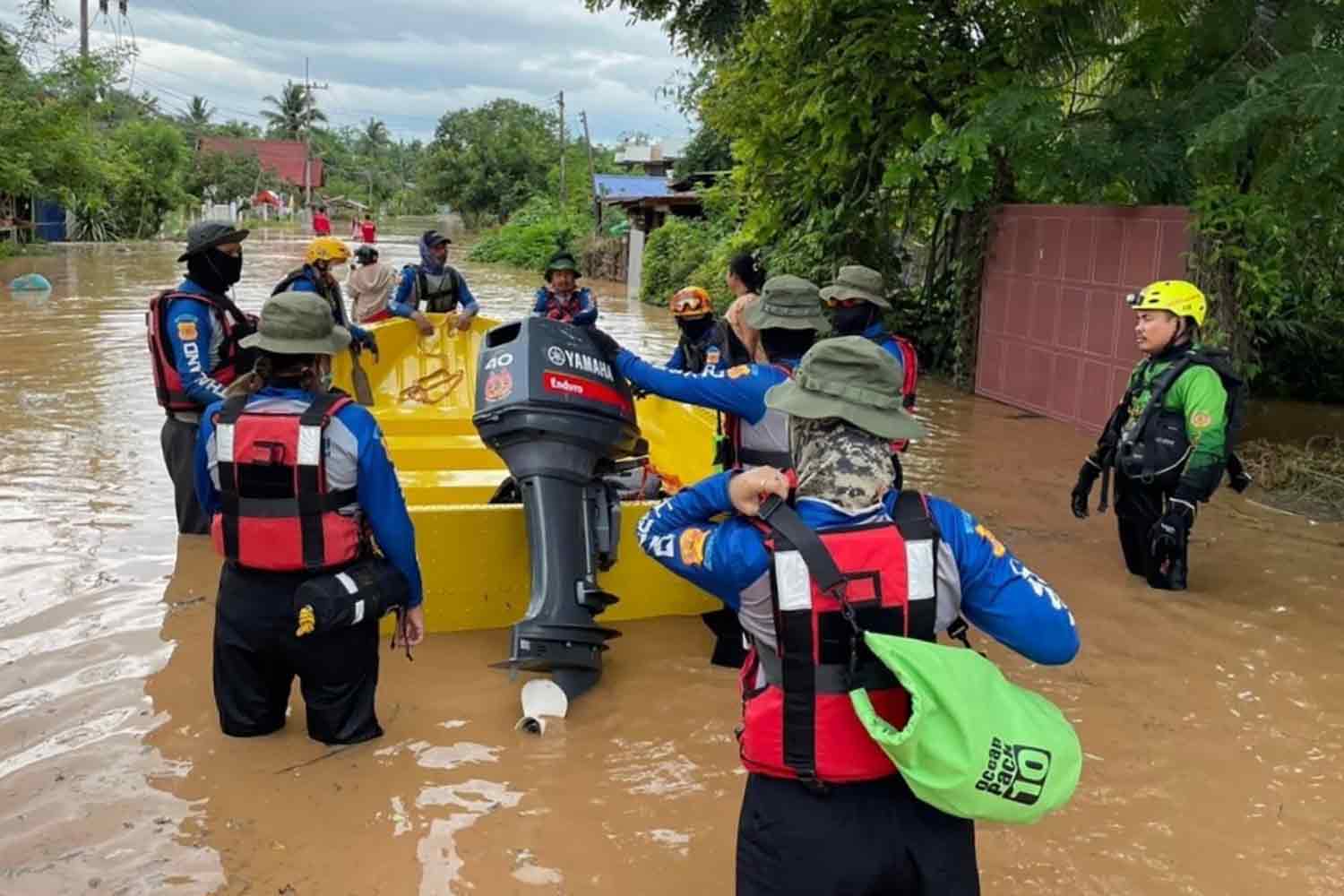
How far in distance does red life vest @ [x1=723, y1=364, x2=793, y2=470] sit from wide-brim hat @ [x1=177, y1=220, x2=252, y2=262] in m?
2.71

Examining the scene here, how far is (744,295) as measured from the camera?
495 cm

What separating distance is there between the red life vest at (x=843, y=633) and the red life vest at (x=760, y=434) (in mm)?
1942

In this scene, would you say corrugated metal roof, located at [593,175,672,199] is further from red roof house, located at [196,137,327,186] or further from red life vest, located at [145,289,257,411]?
red roof house, located at [196,137,327,186]

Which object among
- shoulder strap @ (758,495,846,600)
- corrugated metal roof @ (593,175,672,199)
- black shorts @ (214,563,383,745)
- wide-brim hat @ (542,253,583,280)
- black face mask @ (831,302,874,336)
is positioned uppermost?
corrugated metal roof @ (593,175,672,199)

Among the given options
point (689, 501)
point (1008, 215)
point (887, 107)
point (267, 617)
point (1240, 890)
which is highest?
point (887, 107)

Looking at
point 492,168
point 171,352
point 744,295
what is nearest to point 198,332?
point 171,352

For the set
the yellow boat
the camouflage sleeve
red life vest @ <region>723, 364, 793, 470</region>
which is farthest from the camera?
the camouflage sleeve

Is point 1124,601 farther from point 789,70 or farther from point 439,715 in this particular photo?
point 789,70

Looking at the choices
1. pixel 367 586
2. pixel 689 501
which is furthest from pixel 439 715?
pixel 689 501

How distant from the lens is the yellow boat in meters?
4.59

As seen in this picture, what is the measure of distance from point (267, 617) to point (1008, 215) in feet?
30.7

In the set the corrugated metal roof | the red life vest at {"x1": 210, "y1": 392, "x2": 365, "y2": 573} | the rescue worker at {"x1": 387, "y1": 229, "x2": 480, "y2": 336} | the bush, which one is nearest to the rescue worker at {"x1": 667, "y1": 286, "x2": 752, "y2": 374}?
the red life vest at {"x1": 210, "y1": 392, "x2": 365, "y2": 573}

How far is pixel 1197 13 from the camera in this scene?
8734 millimetres

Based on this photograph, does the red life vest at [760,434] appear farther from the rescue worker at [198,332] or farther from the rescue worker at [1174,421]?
the rescue worker at [198,332]
